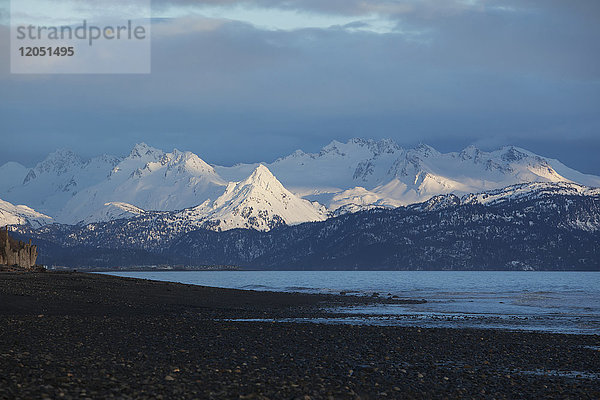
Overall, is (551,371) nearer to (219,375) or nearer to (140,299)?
(219,375)

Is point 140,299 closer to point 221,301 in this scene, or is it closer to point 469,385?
point 221,301

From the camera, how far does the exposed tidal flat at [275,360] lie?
96.1 feet

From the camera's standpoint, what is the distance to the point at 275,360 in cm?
3738

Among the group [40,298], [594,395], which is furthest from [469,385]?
[40,298]

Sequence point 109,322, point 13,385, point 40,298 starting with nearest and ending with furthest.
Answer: point 13,385, point 109,322, point 40,298

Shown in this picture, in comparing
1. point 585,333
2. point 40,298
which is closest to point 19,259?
point 40,298

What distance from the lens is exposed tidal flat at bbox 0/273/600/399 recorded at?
96.1ft

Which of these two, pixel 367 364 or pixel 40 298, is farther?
pixel 40 298

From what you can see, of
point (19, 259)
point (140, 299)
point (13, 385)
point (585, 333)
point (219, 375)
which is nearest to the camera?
point (13, 385)

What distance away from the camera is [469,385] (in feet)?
109

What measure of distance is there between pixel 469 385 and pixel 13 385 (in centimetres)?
1857

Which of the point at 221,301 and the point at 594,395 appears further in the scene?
the point at 221,301

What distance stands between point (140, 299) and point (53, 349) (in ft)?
157

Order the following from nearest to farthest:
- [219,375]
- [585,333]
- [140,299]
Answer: [219,375] < [585,333] < [140,299]
